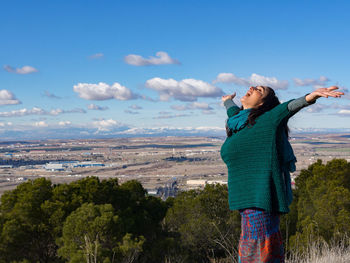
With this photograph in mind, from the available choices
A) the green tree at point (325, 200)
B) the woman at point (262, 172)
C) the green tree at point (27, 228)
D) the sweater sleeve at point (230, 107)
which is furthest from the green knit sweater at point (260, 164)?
the green tree at point (27, 228)

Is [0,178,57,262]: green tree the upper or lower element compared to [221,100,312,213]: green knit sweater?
lower

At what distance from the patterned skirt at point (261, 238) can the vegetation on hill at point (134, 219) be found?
6118mm

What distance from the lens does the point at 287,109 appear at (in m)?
2.12

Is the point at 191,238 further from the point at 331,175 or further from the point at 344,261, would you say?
the point at 344,261

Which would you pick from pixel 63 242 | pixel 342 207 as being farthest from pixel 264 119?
pixel 342 207

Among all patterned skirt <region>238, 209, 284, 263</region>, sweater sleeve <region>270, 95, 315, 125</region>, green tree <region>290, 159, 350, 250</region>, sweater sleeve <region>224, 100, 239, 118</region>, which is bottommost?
green tree <region>290, 159, 350, 250</region>

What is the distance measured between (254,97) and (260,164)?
1.60 ft

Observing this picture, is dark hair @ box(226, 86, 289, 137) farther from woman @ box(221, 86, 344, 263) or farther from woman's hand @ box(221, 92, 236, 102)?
woman's hand @ box(221, 92, 236, 102)

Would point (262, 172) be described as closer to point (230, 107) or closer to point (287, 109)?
point (287, 109)

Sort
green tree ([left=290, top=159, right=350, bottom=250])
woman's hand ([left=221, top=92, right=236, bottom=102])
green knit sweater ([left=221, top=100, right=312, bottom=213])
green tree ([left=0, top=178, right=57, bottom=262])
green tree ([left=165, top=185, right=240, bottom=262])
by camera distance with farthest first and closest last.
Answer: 1. green tree ([left=165, top=185, right=240, bottom=262])
2. green tree ([left=290, top=159, right=350, bottom=250])
3. green tree ([left=0, top=178, right=57, bottom=262])
4. woman's hand ([left=221, top=92, right=236, bottom=102])
5. green knit sweater ([left=221, top=100, right=312, bottom=213])

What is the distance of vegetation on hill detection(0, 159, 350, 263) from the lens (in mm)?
9898

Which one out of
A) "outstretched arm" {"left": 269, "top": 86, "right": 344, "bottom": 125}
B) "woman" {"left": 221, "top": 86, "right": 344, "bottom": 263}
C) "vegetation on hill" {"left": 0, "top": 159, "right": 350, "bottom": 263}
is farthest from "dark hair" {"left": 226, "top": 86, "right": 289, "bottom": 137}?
"vegetation on hill" {"left": 0, "top": 159, "right": 350, "bottom": 263}

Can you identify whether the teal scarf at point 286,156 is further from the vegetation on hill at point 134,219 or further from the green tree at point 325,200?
the green tree at point 325,200

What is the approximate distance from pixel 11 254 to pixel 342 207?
11.0 metres
